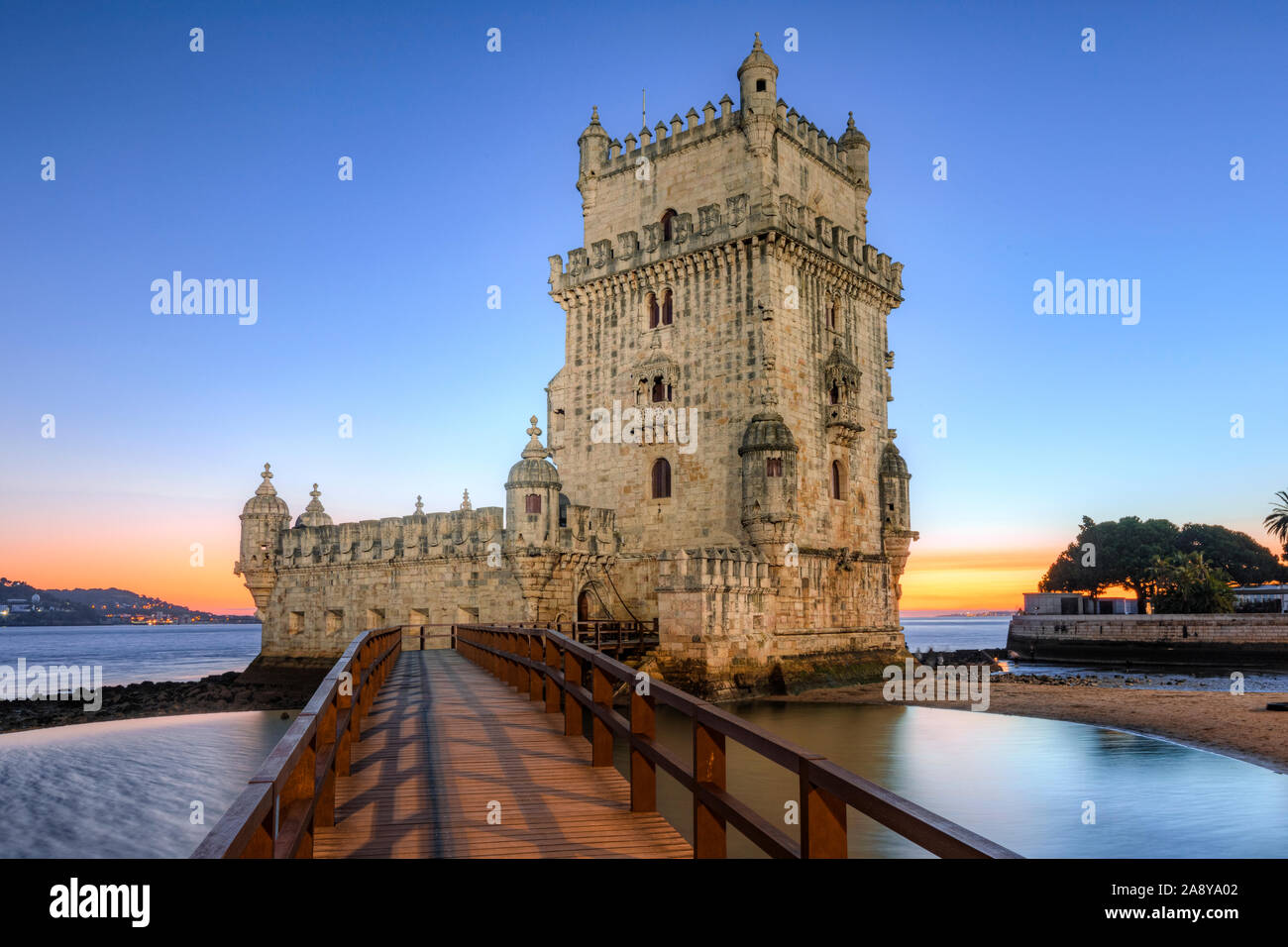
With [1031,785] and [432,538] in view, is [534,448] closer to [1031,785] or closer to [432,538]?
[432,538]

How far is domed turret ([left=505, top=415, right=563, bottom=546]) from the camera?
2916cm

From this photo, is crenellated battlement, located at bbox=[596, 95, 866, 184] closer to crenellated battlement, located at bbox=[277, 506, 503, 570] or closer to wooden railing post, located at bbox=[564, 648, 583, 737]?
crenellated battlement, located at bbox=[277, 506, 503, 570]

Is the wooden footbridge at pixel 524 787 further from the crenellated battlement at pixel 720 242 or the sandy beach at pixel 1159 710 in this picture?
the crenellated battlement at pixel 720 242

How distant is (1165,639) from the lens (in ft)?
170

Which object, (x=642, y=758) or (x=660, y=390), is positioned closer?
(x=642, y=758)

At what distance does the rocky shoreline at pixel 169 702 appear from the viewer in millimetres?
32938

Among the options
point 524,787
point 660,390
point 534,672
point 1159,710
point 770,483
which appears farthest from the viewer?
point 660,390

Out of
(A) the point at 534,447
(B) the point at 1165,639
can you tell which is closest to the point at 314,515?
(A) the point at 534,447

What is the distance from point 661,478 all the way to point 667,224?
368 inches

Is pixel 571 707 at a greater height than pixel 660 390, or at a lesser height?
lesser

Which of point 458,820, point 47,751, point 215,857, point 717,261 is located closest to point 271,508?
point 47,751

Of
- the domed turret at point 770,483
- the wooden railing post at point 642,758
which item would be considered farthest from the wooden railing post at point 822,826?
the domed turret at point 770,483

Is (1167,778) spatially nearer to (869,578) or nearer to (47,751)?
(869,578)

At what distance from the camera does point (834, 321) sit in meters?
34.3
